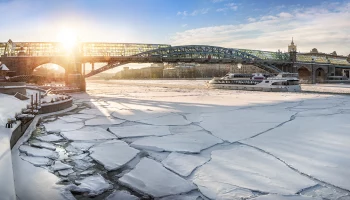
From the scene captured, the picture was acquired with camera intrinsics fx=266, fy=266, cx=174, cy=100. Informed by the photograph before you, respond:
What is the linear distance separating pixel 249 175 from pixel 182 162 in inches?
38.8

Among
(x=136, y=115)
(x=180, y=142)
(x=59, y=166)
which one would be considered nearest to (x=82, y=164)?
(x=59, y=166)

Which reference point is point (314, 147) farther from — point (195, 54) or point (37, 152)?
point (195, 54)

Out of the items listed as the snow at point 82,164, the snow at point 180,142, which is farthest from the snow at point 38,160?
the snow at point 180,142

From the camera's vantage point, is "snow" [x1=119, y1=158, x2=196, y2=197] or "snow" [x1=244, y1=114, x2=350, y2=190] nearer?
"snow" [x1=119, y1=158, x2=196, y2=197]

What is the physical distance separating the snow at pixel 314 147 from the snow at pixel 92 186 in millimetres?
2474

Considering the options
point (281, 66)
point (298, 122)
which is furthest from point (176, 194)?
point (281, 66)

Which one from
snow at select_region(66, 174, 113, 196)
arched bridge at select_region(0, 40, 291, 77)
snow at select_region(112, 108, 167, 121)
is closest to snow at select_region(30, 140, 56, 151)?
snow at select_region(66, 174, 113, 196)

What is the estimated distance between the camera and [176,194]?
2.81m

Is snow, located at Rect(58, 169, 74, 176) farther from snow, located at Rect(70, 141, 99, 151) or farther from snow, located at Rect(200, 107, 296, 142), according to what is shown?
snow, located at Rect(200, 107, 296, 142)

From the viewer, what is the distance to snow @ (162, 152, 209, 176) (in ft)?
11.5

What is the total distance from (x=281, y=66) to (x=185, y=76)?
36.9m

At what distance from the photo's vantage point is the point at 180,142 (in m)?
4.94

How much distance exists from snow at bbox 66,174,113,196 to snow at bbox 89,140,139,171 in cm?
38

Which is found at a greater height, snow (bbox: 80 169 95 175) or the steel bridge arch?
the steel bridge arch
